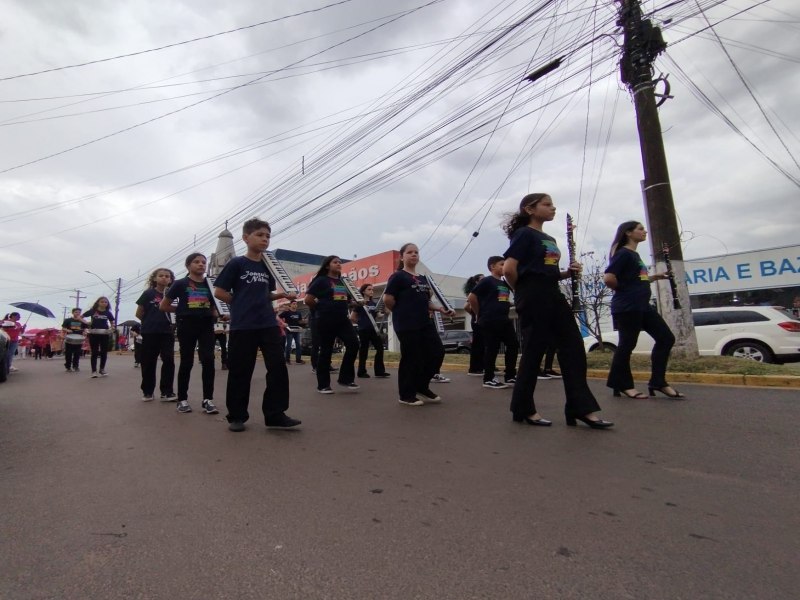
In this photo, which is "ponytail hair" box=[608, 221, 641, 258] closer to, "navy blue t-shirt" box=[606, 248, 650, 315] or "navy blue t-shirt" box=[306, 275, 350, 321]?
"navy blue t-shirt" box=[606, 248, 650, 315]

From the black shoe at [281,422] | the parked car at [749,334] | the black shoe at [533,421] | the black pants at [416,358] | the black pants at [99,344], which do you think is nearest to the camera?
the black shoe at [533,421]

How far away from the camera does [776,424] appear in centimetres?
361

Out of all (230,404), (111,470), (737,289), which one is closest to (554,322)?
(230,404)

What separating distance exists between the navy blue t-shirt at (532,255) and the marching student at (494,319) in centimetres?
243

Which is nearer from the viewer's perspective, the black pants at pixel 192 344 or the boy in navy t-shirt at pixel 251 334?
the boy in navy t-shirt at pixel 251 334

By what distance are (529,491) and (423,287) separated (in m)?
3.28

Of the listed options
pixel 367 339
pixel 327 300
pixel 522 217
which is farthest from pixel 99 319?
pixel 522 217

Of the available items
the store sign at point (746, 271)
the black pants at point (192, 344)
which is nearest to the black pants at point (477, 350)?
the black pants at point (192, 344)

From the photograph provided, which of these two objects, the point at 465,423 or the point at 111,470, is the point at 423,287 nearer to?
the point at 465,423

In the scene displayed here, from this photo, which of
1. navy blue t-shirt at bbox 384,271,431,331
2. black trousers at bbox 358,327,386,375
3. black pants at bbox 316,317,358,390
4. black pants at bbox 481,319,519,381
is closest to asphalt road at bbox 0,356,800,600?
navy blue t-shirt at bbox 384,271,431,331

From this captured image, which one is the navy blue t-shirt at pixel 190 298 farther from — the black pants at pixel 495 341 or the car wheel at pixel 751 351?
the car wheel at pixel 751 351

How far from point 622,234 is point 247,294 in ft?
12.5

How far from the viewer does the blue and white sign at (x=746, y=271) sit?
18.6 meters

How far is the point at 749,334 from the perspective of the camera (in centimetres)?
873
